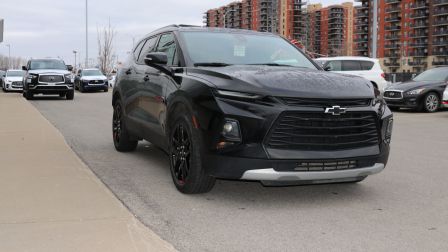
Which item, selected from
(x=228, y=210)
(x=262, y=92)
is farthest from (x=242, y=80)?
(x=228, y=210)

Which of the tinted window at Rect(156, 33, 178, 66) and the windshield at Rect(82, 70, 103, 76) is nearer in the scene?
the tinted window at Rect(156, 33, 178, 66)

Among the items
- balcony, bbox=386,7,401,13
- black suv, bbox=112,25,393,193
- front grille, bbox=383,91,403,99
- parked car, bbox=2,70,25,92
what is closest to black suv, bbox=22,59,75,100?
parked car, bbox=2,70,25,92

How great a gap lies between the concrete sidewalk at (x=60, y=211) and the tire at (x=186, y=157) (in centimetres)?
71

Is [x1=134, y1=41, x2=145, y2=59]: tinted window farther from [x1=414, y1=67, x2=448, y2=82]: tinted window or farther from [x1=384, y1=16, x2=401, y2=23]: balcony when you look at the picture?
[x1=384, y1=16, x2=401, y2=23]: balcony

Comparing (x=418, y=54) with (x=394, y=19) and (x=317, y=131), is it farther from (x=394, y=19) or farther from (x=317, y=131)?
(x=317, y=131)

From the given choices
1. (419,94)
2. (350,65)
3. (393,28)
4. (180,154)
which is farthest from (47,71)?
(393,28)

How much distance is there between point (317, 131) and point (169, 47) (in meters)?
2.42

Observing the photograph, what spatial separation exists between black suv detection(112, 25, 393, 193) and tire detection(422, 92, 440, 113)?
40.4ft

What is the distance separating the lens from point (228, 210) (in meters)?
4.89

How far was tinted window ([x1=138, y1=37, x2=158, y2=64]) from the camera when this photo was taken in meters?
7.16

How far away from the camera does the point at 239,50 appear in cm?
615

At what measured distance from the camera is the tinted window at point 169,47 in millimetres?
6165

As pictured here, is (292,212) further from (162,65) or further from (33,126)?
(33,126)

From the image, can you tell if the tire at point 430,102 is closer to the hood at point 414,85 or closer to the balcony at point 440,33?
the hood at point 414,85
